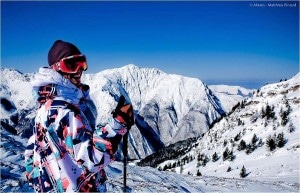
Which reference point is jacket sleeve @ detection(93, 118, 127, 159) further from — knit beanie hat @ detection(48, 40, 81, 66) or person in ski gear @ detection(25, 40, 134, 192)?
knit beanie hat @ detection(48, 40, 81, 66)

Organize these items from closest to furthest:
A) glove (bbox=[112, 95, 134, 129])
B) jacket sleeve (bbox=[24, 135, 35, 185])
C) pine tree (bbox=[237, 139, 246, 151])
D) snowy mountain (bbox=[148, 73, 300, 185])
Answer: glove (bbox=[112, 95, 134, 129]), jacket sleeve (bbox=[24, 135, 35, 185]), snowy mountain (bbox=[148, 73, 300, 185]), pine tree (bbox=[237, 139, 246, 151])

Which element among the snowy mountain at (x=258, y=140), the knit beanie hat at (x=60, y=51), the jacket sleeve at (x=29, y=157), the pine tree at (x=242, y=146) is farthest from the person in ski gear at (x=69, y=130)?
the pine tree at (x=242, y=146)

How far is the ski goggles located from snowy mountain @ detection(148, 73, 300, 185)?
156 ft

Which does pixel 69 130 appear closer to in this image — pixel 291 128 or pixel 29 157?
pixel 29 157

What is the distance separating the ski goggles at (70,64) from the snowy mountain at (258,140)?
4752cm

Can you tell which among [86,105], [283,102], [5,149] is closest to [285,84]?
[283,102]

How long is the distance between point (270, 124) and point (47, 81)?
109720mm

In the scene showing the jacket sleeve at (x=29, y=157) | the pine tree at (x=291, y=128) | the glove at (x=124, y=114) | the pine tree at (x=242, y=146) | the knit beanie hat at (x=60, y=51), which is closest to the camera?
the glove at (x=124, y=114)

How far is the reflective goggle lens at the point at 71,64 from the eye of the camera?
14.6ft

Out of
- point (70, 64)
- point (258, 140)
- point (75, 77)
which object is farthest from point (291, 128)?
point (70, 64)

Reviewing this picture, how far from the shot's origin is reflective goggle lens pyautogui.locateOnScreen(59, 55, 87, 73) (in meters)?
4.45

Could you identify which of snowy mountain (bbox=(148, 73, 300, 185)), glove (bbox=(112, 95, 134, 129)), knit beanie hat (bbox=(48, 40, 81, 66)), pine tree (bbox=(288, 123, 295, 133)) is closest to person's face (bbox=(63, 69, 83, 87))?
knit beanie hat (bbox=(48, 40, 81, 66))

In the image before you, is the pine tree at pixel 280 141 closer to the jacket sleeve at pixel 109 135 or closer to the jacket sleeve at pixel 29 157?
the jacket sleeve at pixel 29 157

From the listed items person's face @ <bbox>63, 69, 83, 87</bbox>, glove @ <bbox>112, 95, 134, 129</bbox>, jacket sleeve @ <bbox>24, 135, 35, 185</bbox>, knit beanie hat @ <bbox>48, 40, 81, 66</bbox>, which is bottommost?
jacket sleeve @ <bbox>24, 135, 35, 185</bbox>
